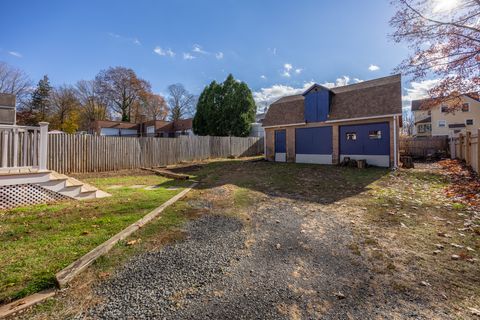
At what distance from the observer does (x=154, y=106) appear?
45.1 metres

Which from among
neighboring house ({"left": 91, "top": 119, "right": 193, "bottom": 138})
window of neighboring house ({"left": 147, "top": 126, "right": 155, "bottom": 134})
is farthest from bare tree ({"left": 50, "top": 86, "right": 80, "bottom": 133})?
window of neighboring house ({"left": 147, "top": 126, "right": 155, "bottom": 134})

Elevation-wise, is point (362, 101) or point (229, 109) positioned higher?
point (229, 109)

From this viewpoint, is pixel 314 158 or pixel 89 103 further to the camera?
pixel 89 103

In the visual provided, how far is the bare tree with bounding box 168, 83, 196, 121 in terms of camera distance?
47250mm

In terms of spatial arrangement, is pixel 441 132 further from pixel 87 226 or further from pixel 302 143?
pixel 87 226

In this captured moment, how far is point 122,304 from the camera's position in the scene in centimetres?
211

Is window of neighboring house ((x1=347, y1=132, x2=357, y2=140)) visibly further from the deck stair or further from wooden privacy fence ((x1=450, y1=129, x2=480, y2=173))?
the deck stair

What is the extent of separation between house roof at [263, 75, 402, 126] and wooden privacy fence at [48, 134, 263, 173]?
6.36m

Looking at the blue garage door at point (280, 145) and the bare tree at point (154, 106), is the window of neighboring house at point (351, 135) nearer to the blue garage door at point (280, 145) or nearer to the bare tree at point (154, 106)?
the blue garage door at point (280, 145)

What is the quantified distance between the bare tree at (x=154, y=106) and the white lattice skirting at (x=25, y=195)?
41.0 m

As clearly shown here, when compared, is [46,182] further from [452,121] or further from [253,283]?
[452,121]

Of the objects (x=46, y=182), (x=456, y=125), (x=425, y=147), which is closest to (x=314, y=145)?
(x=425, y=147)

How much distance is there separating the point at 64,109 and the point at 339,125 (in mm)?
42134

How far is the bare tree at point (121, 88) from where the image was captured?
38.7m
